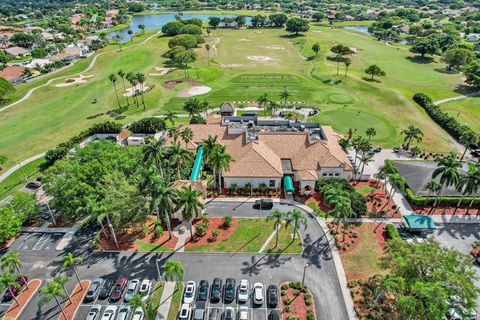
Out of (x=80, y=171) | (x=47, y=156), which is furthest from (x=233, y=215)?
(x=47, y=156)

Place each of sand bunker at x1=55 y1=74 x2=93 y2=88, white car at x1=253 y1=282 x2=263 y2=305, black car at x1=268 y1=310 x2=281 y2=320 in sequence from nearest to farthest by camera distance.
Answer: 1. black car at x1=268 y1=310 x2=281 y2=320
2. white car at x1=253 y1=282 x2=263 y2=305
3. sand bunker at x1=55 y1=74 x2=93 y2=88

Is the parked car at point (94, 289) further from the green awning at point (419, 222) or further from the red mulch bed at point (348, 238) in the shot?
the green awning at point (419, 222)

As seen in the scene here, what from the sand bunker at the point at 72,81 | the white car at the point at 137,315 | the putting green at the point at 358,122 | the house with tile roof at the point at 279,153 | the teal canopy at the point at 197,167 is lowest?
the putting green at the point at 358,122

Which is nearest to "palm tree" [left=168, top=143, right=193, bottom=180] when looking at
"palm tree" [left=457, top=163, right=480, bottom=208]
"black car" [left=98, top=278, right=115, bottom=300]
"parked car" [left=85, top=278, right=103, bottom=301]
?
"black car" [left=98, top=278, right=115, bottom=300]

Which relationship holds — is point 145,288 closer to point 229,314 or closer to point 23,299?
point 229,314

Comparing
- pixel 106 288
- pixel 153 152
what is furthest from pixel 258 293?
pixel 153 152

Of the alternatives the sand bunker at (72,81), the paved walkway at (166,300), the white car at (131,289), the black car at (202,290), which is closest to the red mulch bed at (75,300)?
the white car at (131,289)

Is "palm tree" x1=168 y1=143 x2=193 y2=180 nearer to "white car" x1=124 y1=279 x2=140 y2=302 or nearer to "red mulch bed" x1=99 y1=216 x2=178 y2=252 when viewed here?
"red mulch bed" x1=99 y1=216 x2=178 y2=252
